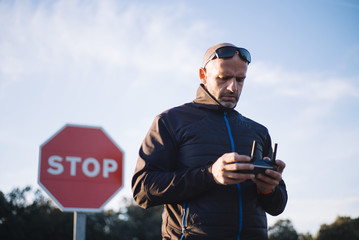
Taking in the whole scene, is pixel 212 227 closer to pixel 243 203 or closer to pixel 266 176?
pixel 243 203

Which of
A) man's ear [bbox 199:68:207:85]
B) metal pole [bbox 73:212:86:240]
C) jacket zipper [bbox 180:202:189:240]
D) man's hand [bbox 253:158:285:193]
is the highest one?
man's ear [bbox 199:68:207:85]

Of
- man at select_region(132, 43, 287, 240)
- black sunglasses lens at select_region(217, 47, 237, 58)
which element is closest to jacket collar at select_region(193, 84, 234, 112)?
man at select_region(132, 43, 287, 240)

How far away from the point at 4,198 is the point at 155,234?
45.3 ft

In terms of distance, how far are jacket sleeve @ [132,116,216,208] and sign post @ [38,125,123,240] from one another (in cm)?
206

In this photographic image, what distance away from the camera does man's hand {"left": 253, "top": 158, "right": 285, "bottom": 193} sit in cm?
165

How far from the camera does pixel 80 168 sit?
165 inches

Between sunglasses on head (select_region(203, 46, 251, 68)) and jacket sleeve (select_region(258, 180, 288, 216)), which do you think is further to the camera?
sunglasses on head (select_region(203, 46, 251, 68))

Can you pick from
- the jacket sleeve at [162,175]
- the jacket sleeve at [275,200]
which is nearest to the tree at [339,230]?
the jacket sleeve at [275,200]

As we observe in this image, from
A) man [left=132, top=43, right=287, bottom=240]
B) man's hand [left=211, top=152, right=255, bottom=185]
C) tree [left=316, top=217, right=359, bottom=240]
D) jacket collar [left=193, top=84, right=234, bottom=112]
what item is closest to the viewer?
man's hand [left=211, top=152, right=255, bottom=185]

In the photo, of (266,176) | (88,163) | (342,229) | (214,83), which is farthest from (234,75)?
(342,229)

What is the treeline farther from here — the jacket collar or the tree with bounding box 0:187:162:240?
the jacket collar

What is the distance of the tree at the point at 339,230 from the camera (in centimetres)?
1180

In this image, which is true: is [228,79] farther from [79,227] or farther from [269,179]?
[79,227]

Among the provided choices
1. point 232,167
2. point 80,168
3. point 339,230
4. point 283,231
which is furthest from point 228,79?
point 283,231
